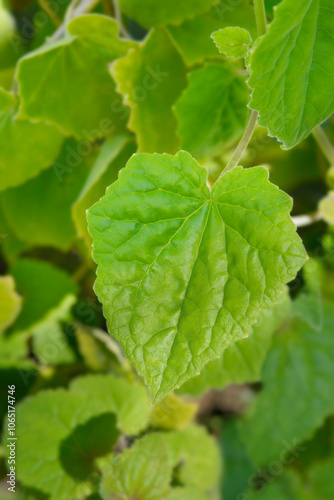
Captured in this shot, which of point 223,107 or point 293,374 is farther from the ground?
point 223,107

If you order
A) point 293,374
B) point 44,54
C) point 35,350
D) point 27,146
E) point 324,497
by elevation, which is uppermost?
point 44,54

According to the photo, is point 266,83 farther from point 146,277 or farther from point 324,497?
point 324,497

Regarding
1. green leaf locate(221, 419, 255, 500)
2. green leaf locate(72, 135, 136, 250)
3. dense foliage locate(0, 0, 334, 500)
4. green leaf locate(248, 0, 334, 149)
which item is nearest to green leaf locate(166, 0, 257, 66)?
dense foliage locate(0, 0, 334, 500)

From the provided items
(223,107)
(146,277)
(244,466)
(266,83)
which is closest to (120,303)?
(146,277)

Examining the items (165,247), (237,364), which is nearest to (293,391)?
(237,364)

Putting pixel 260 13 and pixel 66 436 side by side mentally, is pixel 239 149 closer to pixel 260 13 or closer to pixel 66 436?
pixel 260 13

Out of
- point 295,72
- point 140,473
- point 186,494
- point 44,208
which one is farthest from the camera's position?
point 44,208

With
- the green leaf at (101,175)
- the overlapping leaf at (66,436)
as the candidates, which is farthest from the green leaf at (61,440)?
the green leaf at (101,175)
